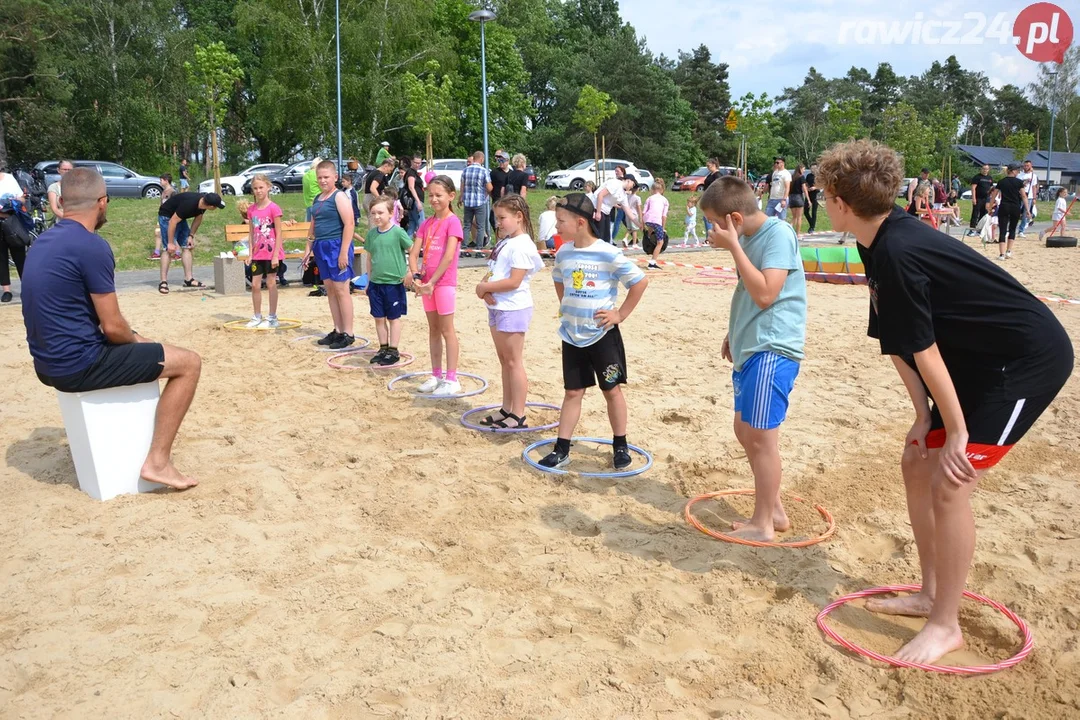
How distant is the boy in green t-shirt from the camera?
864 cm

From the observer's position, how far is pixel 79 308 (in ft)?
17.6

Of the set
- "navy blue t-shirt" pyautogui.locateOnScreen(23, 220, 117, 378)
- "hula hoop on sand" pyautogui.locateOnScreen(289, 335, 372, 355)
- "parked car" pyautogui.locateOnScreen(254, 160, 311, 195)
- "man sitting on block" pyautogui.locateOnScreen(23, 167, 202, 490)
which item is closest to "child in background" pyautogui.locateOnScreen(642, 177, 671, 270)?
"hula hoop on sand" pyautogui.locateOnScreen(289, 335, 372, 355)

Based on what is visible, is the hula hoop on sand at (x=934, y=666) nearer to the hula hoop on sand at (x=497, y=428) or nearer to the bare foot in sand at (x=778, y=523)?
the bare foot in sand at (x=778, y=523)

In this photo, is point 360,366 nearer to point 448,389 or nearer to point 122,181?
point 448,389

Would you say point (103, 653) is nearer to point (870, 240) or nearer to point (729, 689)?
point (729, 689)

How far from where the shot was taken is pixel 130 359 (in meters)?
5.46

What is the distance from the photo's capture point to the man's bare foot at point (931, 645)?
3594 millimetres

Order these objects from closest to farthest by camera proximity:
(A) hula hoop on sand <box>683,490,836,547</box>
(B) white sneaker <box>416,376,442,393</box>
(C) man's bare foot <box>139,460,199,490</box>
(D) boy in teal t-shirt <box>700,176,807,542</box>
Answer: (D) boy in teal t-shirt <box>700,176,807,542</box> → (A) hula hoop on sand <box>683,490,836,547</box> → (C) man's bare foot <box>139,460,199,490</box> → (B) white sneaker <box>416,376,442,393</box>

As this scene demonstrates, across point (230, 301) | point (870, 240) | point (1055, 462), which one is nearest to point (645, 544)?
point (870, 240)

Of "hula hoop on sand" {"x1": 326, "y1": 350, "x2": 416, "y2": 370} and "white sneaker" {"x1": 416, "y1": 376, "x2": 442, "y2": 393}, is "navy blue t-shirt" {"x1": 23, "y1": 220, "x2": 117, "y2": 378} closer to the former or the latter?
"white sneaker" {"x1": 416, "y1": 376, "x2": 442, "y2": 393}

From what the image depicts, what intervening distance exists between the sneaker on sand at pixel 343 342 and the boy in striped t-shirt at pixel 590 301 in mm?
4575

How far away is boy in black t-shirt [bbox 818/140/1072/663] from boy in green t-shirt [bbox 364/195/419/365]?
17.7 feet

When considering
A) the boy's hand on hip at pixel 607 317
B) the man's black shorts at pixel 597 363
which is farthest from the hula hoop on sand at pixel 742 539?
the boy's hand on hip at pixel 607 317

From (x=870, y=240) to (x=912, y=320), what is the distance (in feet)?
1.72
